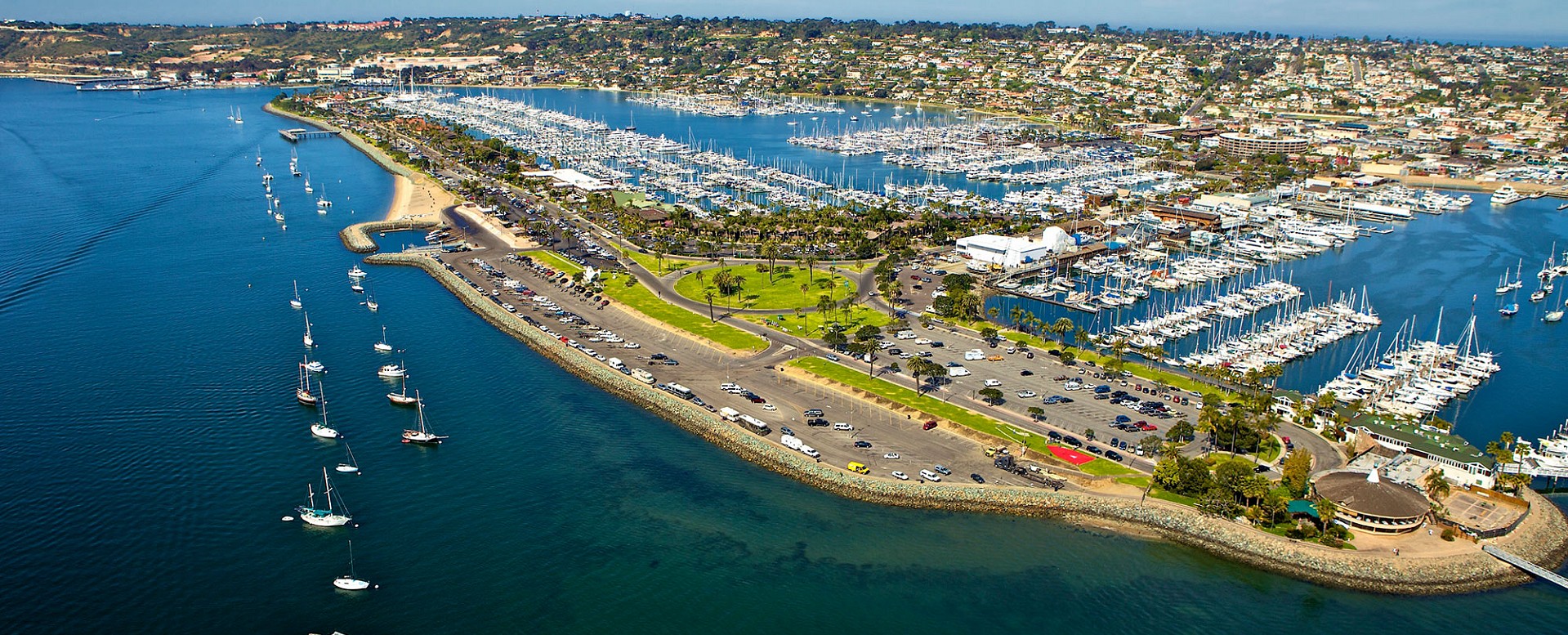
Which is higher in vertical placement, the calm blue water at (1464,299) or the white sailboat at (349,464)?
the calm blue water at (1464,299)

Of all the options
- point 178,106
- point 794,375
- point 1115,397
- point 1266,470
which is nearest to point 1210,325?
point 1115,397

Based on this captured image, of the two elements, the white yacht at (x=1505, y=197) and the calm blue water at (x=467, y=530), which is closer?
the calm blue water at (x=467, y=530)

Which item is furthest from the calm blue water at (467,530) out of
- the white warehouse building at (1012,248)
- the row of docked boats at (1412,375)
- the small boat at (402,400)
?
the white warehouse building at (1012,248)

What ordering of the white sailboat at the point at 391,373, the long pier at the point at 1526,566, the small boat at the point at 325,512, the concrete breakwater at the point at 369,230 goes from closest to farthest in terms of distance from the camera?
the long pier at the point at 1526,566
the small boat at the point at 325,512
the white sailboat at the point at 391,373
the concrete breakwater at the point at 369,230

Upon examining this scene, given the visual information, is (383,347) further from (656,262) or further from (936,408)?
(936,408)

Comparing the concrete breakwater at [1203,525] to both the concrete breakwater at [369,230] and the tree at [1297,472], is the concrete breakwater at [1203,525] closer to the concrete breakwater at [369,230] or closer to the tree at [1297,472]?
the tree at [1297,472]

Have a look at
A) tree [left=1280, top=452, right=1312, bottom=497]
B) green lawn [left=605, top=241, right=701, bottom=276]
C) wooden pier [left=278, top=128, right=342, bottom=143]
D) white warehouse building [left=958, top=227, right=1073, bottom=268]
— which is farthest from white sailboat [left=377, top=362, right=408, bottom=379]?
wooden pier [left=278, top=128, right=342, bottom=143]

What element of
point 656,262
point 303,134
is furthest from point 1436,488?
point 303,134
